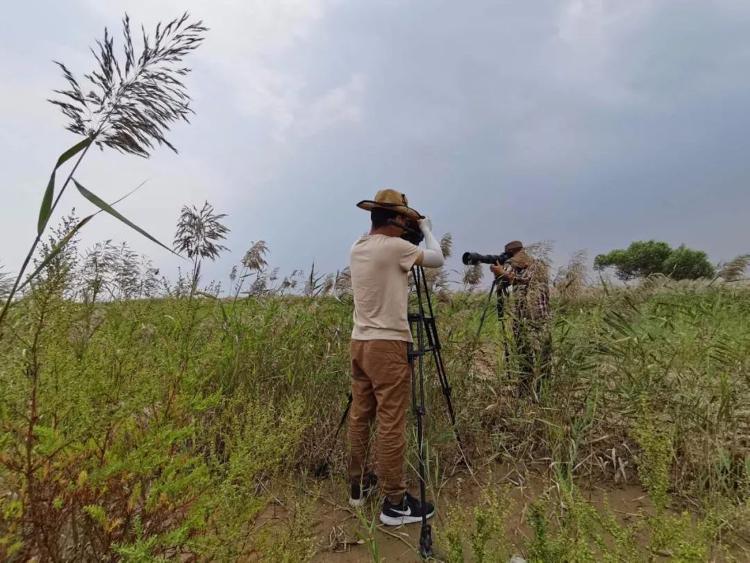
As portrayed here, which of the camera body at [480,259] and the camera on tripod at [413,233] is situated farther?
the camera body at [480,259]

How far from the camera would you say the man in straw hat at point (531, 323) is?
10.6 ft

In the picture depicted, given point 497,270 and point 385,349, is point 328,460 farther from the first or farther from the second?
point 497,270

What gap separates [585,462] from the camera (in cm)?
302

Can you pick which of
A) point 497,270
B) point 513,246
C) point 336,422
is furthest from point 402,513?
point 513,246

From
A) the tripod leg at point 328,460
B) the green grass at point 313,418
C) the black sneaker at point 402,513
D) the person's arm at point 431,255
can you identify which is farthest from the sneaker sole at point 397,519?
the person's arm at point 431,255

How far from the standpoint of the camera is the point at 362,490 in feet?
9.09

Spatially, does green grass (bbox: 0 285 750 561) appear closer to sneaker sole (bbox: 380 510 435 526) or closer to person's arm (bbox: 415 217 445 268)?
sneaker sole (bbox: 380 510 435 526)

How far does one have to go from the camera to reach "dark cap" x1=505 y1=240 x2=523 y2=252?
4.18 metres

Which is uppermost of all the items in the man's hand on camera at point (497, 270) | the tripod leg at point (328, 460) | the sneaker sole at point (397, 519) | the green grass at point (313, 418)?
the man's hand on camera at point (497, 270)

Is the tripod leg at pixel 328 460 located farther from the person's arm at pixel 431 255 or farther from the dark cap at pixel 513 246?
the dark cap at pixel 513 246

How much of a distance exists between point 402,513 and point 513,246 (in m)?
2.67

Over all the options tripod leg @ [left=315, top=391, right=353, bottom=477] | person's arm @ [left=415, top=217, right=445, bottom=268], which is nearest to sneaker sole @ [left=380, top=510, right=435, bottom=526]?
tripod leg @ [left=315, top=391, right=353, bottom=477]

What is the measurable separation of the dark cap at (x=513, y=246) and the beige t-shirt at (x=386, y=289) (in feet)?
5.80

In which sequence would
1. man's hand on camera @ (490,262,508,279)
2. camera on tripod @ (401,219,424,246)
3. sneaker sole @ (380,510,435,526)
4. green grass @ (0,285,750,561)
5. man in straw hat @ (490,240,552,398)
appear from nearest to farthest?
green grass @ (0,285,750,561), sneaker sole @ (380,510,435,526), camera on tripod @ (401,219,424,246), man in straw hat @ (490,240,552,398), man's hand on camera @ (490,262,508,279)
